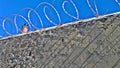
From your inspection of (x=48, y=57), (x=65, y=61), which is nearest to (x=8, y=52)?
(x=48, y=57)

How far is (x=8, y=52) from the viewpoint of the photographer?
213 inches

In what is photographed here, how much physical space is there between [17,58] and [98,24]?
1.50m

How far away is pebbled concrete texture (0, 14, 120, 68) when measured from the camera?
4066mm

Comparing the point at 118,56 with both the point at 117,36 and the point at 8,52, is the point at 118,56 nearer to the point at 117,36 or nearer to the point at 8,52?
the point at 117,36

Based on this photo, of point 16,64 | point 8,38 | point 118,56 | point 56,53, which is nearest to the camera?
point 118,56

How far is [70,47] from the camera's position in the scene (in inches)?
178

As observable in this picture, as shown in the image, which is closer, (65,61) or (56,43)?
(65,61)

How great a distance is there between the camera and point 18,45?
5340 mm

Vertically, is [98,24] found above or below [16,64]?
above

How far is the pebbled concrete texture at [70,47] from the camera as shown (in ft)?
13.3

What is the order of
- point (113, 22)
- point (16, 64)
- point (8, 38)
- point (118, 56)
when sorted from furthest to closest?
point (8, 38) < point (16, 64) < point (113, 22) < point (118, 56)

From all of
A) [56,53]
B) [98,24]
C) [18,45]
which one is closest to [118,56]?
[98,24]

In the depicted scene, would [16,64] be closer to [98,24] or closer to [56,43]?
[56,43]

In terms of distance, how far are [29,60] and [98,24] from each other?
1.24m
